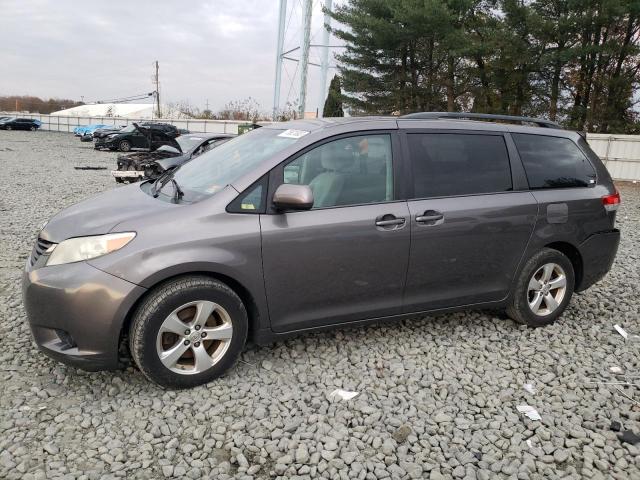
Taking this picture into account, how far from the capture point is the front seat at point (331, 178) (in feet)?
11.7

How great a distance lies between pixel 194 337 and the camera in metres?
3.23

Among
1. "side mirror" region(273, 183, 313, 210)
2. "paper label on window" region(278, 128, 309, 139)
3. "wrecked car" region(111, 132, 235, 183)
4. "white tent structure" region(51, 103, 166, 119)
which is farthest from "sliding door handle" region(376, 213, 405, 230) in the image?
"white tent structure" region(51, 103, 166, 119)

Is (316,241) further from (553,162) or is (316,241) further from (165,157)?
(165,157)

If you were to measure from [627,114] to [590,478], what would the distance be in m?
24.3

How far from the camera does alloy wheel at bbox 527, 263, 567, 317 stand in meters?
4.44

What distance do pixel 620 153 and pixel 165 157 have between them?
56.5ft

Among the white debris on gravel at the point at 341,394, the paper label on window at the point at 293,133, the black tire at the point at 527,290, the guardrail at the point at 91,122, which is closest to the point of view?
the white debris on gravel at the point at 341,394

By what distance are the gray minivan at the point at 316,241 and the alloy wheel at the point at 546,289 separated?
0.01 meters

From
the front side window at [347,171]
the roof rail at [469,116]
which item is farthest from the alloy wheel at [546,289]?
the front side window at [347,171]

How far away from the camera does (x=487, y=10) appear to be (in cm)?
2234

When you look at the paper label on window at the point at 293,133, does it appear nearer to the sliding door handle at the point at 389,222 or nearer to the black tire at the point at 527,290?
the sliding door handle at the point at 389,222

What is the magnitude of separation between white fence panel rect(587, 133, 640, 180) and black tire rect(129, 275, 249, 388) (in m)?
20.5

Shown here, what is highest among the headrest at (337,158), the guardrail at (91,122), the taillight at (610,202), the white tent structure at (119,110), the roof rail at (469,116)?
the white tent structure at (119,110)

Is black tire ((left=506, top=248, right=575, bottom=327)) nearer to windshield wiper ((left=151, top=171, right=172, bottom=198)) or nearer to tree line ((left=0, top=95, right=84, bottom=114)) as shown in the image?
windshield wiper ((left=151, top=171, right=172, bottom=198))
